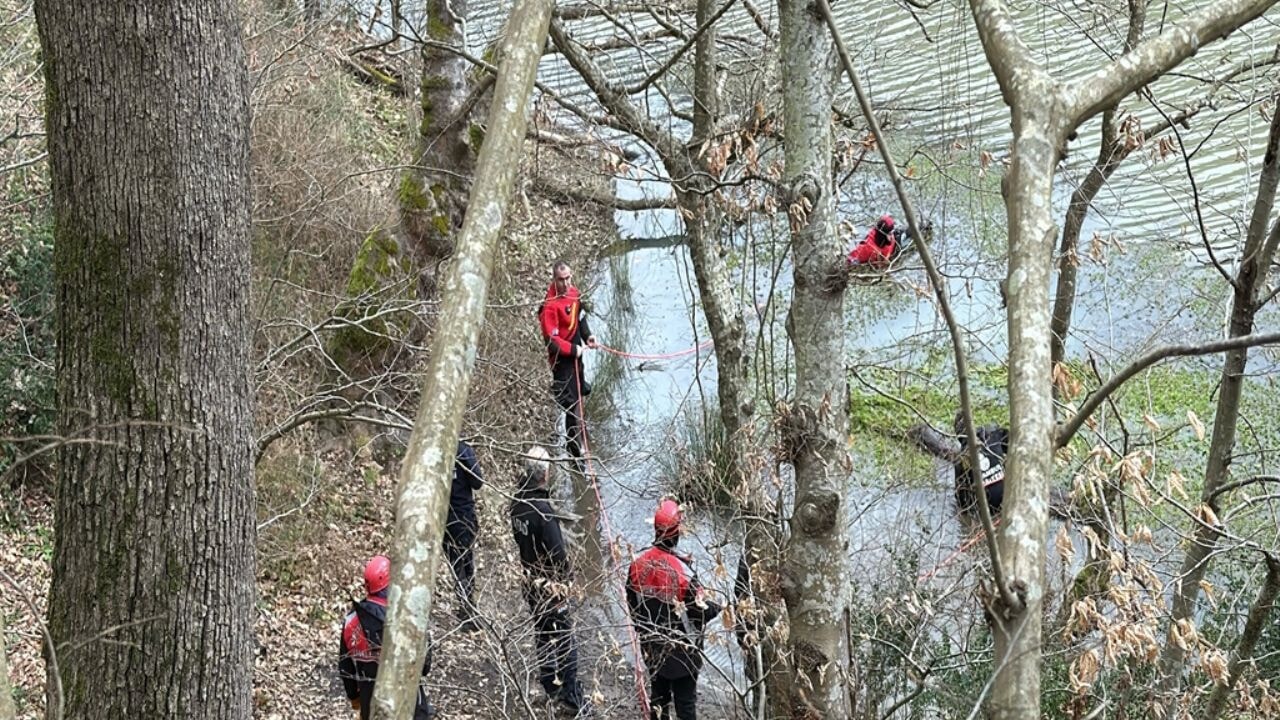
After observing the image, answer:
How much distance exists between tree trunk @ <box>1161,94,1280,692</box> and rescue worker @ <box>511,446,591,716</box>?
3.69m

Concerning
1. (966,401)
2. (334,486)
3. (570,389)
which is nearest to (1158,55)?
(966,401)

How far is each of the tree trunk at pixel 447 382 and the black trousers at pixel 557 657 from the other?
5501 millimetres

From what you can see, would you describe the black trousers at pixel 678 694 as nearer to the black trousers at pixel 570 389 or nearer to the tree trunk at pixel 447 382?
the black trousers at pixel 570 389

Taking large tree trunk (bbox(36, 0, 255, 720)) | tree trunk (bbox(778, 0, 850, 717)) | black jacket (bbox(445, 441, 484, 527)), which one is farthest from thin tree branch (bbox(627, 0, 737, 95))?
black jacket (bbox(445, 441, 484, 527))

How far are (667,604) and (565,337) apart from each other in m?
4.76

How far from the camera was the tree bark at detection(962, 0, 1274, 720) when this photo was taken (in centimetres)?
178

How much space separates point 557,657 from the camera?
7.53 m

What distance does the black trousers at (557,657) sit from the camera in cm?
752

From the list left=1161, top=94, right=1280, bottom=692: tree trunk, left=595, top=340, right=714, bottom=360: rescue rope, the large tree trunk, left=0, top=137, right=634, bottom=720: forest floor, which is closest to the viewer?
the large tree trunk

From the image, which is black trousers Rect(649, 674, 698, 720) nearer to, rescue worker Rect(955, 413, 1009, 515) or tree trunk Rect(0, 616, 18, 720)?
rescue worker Rect(955, 413, 1009, 515)

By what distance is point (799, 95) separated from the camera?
5246 mm

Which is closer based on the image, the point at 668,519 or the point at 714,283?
the point at 668,519

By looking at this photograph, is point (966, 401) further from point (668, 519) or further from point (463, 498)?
point (463, 498)

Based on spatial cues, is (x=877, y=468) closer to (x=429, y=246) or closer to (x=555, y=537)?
(x=555, y=537)
